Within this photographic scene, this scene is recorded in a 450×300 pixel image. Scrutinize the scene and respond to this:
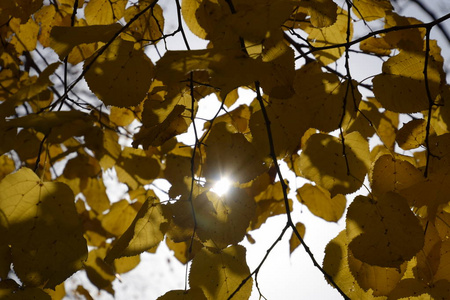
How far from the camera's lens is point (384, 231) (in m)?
0.68

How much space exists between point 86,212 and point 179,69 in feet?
3.85

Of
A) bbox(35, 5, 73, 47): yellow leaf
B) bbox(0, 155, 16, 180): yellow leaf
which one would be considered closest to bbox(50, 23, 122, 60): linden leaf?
bbox(35, 5, 73, 47): yellow leaf

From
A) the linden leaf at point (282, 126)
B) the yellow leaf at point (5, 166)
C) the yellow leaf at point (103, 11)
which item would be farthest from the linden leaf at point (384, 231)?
the yellow leaf at point (5, 166)

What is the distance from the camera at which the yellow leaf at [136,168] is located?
122 centimetres

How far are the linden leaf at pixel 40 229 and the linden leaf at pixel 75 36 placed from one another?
0.21m

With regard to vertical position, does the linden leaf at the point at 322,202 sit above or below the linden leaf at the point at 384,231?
above

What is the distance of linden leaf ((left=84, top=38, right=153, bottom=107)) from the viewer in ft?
2.35

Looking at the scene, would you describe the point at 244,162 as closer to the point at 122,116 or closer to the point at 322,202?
the point at 322,202

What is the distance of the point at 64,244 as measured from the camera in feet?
2.19

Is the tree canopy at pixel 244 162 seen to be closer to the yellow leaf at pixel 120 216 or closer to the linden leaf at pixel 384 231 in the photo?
the linden leaf at pixel 384 231

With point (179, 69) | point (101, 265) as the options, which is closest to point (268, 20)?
point (179, 69)

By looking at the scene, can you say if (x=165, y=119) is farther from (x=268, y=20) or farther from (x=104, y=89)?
(x=268, y=20)

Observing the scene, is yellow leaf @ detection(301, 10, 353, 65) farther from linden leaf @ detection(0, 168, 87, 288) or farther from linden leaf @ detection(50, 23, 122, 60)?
linden leaf @ detection(0, 168, 87, 288)

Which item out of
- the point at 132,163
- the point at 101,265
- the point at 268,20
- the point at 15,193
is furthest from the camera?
the point at 101,265
